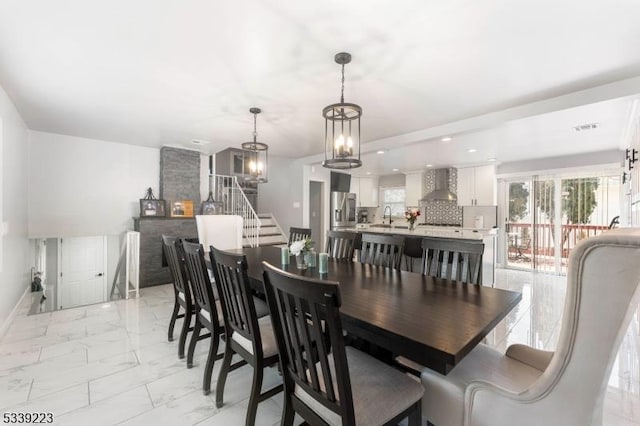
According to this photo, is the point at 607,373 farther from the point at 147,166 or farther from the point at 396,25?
the point at 147,166

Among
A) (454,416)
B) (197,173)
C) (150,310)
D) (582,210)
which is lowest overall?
(150,310)

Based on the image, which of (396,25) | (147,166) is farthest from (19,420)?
(147,166)

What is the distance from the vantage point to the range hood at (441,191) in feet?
22.6

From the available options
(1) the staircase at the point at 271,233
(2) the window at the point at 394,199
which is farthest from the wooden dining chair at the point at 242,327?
(2) the window at the point at 394,199

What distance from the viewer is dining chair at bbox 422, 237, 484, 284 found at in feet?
6.82

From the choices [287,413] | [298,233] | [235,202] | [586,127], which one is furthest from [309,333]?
[235,202]

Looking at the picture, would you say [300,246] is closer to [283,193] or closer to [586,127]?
[586,127]

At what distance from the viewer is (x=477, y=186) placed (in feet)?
21.6

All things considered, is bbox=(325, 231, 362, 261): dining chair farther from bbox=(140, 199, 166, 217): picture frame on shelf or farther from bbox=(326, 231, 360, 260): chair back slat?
bbox=(140, 199, 166, 217): picture frame on shelf

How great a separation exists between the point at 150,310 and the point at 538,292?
575cm

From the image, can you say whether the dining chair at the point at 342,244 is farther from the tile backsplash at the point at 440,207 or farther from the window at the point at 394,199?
the window at the point at 394,199

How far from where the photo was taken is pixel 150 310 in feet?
12.0

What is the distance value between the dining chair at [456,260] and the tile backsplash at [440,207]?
5.23 m

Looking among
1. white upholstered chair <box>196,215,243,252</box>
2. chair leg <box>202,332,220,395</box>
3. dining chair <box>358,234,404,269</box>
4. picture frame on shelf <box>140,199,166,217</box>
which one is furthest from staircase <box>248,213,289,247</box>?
chair leg <box>202,332,220,395</box>
